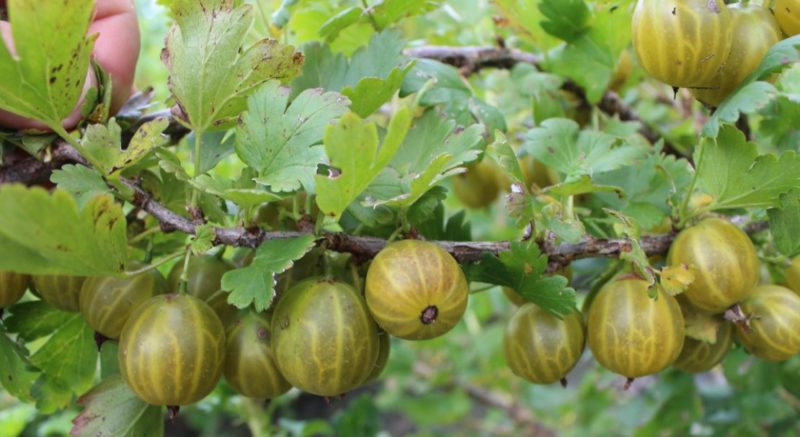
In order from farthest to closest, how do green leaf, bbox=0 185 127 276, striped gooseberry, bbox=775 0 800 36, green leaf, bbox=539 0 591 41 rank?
green leaf, bbox=539 0 591 41 → striped gooseberry, bbox=775 0 800 36 → green leaf, bbox=0 185 127 276

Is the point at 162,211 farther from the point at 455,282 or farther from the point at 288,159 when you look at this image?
the point at 455,282

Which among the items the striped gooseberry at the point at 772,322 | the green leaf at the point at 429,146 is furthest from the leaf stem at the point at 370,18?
the striped gooseberry at the point at 772,322

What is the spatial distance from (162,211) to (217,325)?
15 centimetres

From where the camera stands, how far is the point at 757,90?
77cm

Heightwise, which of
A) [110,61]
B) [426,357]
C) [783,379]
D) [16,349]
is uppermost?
[110,61]

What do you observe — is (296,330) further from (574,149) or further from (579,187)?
(574,149)

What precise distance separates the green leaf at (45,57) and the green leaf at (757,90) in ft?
2.11

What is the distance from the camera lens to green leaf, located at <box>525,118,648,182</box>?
3.20ft

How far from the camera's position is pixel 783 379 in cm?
147

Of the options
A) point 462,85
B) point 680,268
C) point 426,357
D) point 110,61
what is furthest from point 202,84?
point 426,357

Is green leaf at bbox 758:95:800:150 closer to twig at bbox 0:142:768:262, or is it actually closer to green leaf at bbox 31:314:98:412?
twig at bbox 0:142:768:262

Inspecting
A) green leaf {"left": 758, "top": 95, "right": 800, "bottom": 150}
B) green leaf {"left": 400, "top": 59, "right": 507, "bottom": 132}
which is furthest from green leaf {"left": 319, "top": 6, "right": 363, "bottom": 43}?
green leaf {"left": 758, "top": 95, "right": 800, "bottom": 150}

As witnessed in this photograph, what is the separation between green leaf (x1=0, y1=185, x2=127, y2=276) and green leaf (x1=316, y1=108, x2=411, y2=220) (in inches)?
8.1

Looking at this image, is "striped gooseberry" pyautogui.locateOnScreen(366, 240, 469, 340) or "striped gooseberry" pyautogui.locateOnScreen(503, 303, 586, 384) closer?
"striped gooseberry" pyautogui.locateOnScreen(366, 240, 469, 340)
